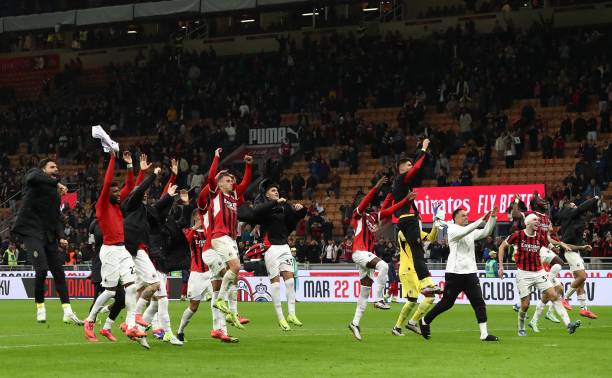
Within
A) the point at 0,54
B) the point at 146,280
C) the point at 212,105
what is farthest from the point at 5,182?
the point at 146,280

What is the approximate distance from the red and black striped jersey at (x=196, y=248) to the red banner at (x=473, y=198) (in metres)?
17.5

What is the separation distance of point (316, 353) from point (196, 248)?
21.3ft

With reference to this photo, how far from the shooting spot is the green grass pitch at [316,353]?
49.3 feet

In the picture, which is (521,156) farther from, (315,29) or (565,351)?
(565,351)

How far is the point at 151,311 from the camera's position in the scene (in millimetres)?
19234

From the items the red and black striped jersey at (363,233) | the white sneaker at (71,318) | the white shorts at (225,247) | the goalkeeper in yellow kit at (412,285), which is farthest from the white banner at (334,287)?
the white shorts at (225,247)

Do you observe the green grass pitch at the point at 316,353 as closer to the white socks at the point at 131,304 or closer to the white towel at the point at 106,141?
the white socks at the point at 131,304

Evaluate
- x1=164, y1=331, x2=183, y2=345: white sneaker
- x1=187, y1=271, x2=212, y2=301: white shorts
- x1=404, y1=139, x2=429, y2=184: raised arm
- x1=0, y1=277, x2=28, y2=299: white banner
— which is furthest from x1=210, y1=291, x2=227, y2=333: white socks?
x1=0, y1=277, x2=28, y2=299: white banner

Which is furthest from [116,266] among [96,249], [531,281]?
[531,281]

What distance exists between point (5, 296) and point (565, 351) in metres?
31.5

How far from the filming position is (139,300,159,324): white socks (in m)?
19.1

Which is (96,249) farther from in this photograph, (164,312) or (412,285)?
(412,285)

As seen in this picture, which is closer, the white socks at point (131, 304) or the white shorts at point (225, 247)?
the white socks at point (131, 304)

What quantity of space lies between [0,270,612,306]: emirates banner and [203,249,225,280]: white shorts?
16.6 metres
